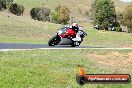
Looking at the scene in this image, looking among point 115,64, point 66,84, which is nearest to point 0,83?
point 66,84

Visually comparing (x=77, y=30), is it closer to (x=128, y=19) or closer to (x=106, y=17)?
(x=106, y=17)

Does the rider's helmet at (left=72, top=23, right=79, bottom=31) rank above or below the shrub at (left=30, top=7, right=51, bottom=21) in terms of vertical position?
above

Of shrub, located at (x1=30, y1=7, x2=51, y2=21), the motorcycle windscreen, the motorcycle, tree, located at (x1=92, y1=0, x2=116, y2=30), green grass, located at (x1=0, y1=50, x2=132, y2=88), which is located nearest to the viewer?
green grass, located at (x1=0, y1=50, x2=132, y2=88)

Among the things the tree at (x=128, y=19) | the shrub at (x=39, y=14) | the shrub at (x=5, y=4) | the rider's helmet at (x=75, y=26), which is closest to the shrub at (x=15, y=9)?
the shrub at (x=5, y=4)

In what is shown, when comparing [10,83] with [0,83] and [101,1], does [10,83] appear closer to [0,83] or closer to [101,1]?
[0,83]

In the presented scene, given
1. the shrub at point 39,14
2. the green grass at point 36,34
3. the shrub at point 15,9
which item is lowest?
the shrub at point 39,14

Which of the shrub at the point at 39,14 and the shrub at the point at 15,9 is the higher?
the shrub at the point at 15,9

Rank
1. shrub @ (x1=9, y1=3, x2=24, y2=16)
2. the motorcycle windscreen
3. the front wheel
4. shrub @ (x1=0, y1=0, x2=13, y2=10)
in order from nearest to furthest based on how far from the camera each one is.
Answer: the motorcycle windscreen
the front wheel
shrub @ (x1=0, y1=0, x2=13, y2=10)
shrub @ (x1=9, y1=3, x2=24, y2=16)

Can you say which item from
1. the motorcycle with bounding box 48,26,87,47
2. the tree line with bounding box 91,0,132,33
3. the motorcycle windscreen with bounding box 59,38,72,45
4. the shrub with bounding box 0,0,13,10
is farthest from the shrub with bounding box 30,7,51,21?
the motorcycle windscreen with bounding box 59,38,72,45

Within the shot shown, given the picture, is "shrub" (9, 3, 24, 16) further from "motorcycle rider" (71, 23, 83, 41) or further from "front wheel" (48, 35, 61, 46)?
"motorcycle rider" (71, 23, 83, 41)

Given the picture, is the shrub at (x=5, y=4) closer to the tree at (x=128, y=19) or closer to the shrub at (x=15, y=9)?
the shrub at (x=15, y=9)

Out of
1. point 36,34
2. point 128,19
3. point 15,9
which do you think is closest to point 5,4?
point 15,9

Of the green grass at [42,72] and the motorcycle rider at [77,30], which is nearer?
the green grass at [42,72]

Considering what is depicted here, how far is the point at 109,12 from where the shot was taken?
4988 inches
